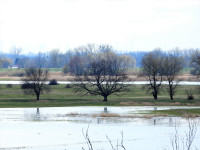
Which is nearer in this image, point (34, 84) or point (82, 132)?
point (82, 132)

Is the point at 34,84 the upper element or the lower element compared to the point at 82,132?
upper

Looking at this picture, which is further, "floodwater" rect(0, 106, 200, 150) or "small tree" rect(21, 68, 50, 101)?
"small tree" rect(21, 68, 50, 101)

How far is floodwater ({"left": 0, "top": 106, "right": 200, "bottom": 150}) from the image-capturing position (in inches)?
1001

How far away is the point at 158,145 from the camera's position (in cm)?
2505

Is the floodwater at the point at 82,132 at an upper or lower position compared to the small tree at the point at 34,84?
lower

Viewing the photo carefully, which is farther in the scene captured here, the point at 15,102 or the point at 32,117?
the point at 15,102

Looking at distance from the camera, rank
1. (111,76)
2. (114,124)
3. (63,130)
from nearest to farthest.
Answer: (63,130), (114,124), (111,76)

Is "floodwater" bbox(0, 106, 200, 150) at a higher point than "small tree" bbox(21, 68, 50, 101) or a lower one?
lower

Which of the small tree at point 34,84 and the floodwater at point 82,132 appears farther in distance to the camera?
the small tree at point 34,84

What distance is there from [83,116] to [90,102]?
17.1 meters

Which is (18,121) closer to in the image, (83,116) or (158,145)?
(83,116)

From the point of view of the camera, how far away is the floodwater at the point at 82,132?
25.4 metres

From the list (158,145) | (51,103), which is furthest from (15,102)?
(158,145)

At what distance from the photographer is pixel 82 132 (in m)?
18.7
